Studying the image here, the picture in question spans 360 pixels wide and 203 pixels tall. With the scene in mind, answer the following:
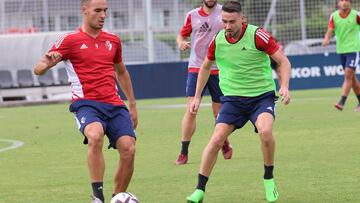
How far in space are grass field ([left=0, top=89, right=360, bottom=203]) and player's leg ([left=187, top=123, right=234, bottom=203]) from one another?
327 mm

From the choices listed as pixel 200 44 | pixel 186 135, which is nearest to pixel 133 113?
pixel 186 135

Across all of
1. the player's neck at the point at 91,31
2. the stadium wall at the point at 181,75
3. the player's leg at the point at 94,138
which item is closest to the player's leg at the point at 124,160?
the player's leg at the point at 94,138

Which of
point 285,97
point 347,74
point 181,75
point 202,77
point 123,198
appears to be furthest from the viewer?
point 181,75

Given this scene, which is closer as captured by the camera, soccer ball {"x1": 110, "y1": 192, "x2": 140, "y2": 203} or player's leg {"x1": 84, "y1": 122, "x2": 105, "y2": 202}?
soccer ball {"x1": 110, "y1": 192, "x2": 140, "y2": 203}

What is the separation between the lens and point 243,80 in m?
10.0

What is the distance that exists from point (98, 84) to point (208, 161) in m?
1.24

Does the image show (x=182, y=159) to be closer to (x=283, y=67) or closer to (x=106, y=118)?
(x=283, y=67)

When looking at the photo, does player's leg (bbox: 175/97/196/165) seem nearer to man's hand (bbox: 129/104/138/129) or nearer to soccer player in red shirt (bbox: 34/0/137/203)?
man's hand (bbox: 129/104/138/129)

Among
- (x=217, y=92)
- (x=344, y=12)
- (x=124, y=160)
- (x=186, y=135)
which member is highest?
(x=124, y=160)

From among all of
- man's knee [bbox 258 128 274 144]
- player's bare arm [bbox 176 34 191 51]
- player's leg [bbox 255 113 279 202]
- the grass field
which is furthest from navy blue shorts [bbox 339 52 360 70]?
man's knee [bbox 258 128 274 144]

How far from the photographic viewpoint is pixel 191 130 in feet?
43.3

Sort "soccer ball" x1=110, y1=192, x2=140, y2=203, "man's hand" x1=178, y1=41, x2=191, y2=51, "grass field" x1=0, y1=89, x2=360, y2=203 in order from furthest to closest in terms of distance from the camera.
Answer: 1. "man's hand" x1=178, y1=41, x2=191, y2=51
2. "grass field" x1=0, y1=89, x2=360, y2=203
3. "soccer ball" x1=110, y1=192, x2=140, y2=203

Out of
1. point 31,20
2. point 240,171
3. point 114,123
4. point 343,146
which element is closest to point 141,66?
point 31,20

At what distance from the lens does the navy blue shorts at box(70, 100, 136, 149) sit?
364 inches
